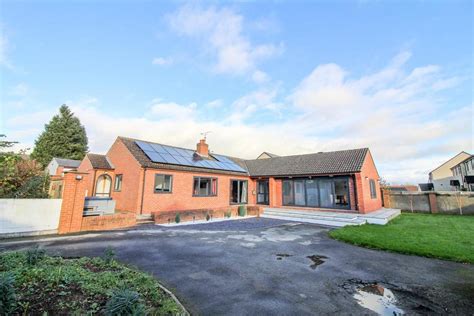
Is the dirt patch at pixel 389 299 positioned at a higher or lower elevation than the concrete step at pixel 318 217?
lower

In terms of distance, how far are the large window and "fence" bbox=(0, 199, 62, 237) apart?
1310cm

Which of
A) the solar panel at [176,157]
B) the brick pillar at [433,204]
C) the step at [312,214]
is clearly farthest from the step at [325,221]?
the brick pillar at [433,204]

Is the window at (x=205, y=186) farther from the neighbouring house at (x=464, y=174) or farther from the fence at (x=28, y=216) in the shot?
the neighbouring house at (x=464, y=174)

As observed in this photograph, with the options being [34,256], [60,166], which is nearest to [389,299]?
[34,256]

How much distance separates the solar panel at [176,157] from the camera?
611 inches

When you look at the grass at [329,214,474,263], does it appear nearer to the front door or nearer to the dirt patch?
the dirt patch

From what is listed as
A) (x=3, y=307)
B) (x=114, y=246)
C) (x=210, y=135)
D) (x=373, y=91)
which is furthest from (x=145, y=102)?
(x=373, y=91)

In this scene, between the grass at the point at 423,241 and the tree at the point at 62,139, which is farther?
the tree at the point at 62,139

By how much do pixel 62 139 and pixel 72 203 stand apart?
36.7 metres

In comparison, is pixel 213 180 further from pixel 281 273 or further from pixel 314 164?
pixel 281 273

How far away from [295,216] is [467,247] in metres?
9.54

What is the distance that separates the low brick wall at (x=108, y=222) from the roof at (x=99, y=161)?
7125 mm

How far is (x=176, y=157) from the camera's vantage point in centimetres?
1672

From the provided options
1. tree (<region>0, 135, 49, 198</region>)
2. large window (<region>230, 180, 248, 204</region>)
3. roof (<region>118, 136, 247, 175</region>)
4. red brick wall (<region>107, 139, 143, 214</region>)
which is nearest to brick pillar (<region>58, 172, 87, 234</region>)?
tree (<region>0, 135, 49, 198</region>)
